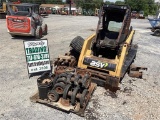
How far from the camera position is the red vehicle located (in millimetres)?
12055

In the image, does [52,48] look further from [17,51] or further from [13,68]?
[13,68]

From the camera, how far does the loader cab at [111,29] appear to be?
7.17 metres

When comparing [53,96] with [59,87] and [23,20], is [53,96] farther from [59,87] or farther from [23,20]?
[23,20]

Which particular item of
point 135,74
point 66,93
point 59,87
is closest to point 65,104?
point 66,93

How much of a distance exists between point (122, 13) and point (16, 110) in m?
5.41

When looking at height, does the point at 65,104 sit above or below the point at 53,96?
below

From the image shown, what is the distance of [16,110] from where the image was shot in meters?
4.91

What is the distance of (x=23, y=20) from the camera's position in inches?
473

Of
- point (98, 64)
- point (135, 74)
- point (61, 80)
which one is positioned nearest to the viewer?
point (61, 80)

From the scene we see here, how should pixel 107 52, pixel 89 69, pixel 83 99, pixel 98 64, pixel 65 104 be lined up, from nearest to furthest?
pixel 83 99
pixel 65 104
pixel 98 64
pixel 89 69
pixel 107 52

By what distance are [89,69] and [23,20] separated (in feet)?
23.8

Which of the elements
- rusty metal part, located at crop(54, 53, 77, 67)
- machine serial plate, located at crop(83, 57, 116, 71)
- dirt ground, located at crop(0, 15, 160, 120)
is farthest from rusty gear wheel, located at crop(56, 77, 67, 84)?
rusty metal part, located at crop(54, 53, 77, 67)

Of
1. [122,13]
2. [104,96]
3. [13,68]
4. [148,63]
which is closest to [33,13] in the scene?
[13,68]

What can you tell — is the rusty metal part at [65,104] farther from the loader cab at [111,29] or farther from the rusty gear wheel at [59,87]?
the loader cab at [111,29]
